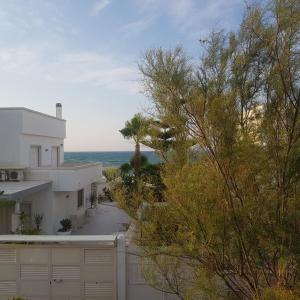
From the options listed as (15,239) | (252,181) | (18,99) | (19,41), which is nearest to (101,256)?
(15,239)

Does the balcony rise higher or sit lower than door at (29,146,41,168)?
lower

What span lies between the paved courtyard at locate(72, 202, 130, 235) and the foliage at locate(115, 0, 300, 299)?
13.1 meters

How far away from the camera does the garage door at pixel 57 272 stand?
400 inches

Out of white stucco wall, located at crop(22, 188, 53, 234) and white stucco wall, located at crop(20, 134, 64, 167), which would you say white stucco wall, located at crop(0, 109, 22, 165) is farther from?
white stucco wall, located at crop(22, 188, 53, 234)

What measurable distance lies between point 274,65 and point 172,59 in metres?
1.39

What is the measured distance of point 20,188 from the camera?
15.6m

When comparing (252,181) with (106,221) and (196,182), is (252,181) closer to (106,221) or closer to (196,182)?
(196,182)

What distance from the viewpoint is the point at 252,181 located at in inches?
231

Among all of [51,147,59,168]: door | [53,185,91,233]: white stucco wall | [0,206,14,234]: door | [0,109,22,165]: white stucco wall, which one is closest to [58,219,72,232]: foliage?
[53,185,91,233]: white stucco wall

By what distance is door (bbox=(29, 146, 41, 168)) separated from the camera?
2062cm

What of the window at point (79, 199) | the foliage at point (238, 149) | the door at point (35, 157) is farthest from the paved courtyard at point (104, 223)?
the foliage at point (238, 149)

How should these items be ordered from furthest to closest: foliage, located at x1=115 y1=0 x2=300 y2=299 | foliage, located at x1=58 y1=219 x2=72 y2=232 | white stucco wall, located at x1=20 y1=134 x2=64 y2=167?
white stucco wall, located at x1=20 y1=134 x2=64 y2=167
foliage, located at x1=58 y1=219 x2=72 y2=232
foliage, located at x1=115 y1=0 x2=300 y2=299

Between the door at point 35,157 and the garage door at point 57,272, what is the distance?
10.6m

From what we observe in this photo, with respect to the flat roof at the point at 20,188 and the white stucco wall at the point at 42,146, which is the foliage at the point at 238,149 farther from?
the white stucco wall at the point at 42,146
